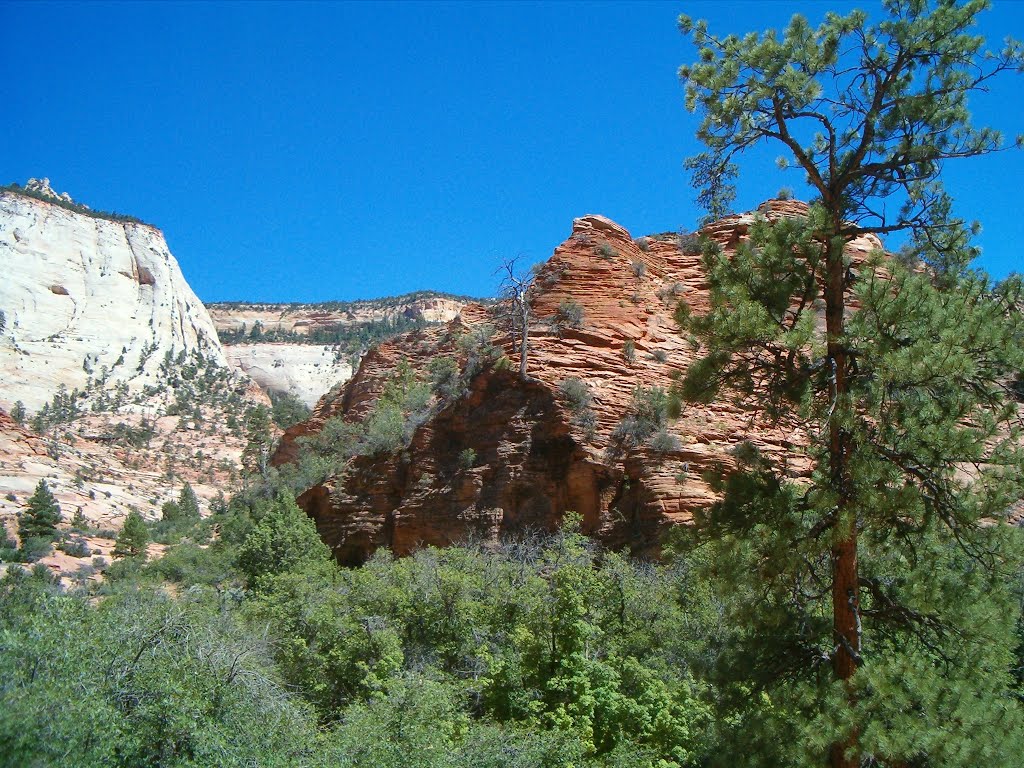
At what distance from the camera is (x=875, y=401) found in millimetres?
7855

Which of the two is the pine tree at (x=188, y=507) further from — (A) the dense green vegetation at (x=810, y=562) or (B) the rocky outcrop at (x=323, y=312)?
(B) the rocky outcrop at (x=323, y=312)

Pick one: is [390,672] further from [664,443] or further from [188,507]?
[188,507]

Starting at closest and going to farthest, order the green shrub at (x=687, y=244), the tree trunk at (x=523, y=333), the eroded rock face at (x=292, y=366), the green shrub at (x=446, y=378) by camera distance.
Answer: the tree trunk at (x=523, y=333), the green shrub at (x=446, y=378), the green shrub at (x=687, y=244), the eroded rock face at (x=292, y=366)

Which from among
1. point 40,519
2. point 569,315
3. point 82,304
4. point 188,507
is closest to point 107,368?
point 82,304

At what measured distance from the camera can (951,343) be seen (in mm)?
7277

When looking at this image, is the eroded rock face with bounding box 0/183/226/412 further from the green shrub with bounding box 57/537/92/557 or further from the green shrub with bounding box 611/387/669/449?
the green shrub with bounding box 611/387/669/449

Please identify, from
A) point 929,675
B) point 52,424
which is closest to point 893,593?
point 929,675

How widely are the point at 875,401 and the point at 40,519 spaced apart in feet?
148

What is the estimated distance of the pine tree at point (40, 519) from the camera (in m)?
42.3

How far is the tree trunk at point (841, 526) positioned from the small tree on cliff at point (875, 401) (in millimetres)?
19

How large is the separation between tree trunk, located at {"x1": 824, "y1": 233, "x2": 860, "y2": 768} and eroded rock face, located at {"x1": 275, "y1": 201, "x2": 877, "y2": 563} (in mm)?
11310

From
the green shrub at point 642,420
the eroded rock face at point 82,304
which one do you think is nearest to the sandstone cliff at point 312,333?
the eroded rock face at point 82,304

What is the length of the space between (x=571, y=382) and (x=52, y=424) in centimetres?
6384

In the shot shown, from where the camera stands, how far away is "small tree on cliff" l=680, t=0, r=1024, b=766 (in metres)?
7.36
